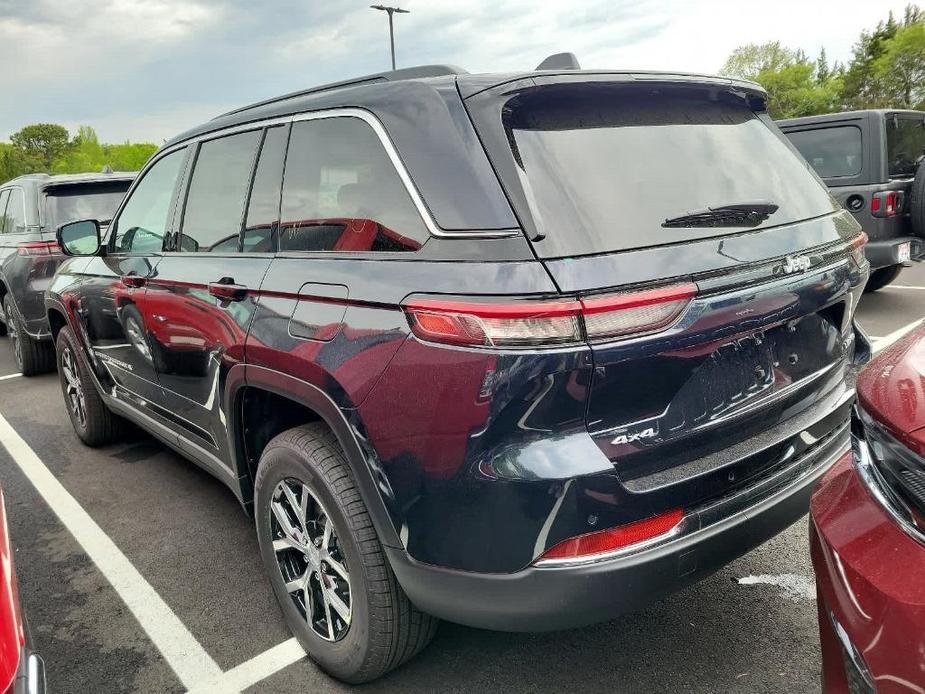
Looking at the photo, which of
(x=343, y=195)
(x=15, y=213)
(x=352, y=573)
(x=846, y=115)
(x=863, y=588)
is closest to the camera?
(x=863, y=588)

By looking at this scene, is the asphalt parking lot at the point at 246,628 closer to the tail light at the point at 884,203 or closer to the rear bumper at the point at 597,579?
the rear bumper at the point at 597,579

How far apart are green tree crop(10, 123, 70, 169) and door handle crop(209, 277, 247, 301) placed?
91583mm

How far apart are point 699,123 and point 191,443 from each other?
8.02 feet

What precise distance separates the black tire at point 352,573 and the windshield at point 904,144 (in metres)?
6.95

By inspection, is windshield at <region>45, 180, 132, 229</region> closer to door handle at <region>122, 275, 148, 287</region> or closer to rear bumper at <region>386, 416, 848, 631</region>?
door handle at <region>122, 275, 148, 287</region>

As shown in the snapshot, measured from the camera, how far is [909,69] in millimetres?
62312

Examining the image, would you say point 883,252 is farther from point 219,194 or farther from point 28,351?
point 28,351

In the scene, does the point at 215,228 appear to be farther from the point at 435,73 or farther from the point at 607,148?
the point at 607,148

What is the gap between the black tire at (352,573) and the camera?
2.05 meters

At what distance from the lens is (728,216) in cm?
202

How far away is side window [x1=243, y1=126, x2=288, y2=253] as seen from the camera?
2555mm

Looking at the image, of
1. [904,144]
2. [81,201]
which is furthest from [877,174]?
[81,201]

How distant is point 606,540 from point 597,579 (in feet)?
0.31

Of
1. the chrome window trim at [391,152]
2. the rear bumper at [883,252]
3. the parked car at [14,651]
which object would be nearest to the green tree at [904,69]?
the rear bumper at [883,252]
